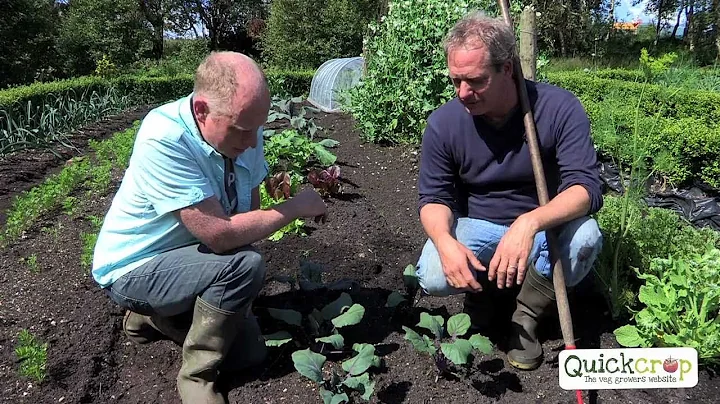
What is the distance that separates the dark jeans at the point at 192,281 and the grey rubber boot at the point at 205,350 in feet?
0.13

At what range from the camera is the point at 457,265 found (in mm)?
1979

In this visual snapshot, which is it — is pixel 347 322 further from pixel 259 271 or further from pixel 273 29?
pixel 273 29

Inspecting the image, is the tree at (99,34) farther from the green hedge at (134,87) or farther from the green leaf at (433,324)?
the green leaf at (433,324)

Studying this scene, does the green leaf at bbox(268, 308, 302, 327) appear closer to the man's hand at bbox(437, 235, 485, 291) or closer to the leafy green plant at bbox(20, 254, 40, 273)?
the man's hand at bbox(437, 235, 485, 291)

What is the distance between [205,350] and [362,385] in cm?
56

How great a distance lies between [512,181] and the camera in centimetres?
221

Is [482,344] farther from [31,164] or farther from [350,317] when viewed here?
[31,164]

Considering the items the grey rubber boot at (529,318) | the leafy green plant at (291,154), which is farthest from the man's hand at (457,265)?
the leafy green plant at (291,154)

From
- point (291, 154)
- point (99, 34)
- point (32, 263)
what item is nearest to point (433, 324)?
point (32, 263)

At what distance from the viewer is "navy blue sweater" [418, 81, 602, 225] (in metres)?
2.06

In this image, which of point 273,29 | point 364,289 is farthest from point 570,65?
point 364,289

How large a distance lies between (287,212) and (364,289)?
0.91 meters

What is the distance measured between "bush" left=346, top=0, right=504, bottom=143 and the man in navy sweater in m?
2.96

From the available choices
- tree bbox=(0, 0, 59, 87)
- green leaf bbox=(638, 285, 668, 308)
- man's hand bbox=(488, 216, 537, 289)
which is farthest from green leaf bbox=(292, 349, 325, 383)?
tree bbox=(0, 0, 59, 87)
